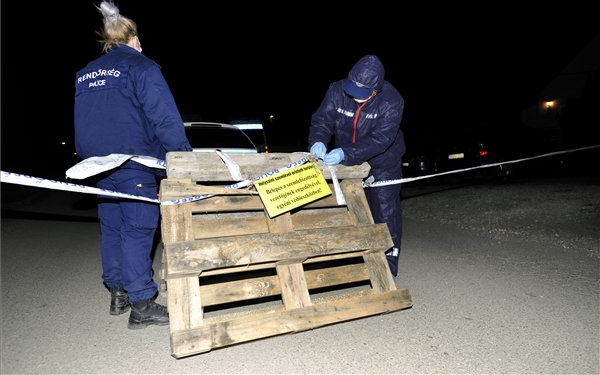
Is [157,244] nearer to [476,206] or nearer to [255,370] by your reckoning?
[255,370]

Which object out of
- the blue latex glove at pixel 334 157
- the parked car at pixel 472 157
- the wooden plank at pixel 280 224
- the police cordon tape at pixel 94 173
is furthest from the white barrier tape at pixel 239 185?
the parked car at pixel 472 157

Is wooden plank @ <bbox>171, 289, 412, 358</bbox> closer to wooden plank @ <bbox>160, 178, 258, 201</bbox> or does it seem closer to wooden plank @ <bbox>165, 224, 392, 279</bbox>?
wooden plank @ <bbox>165, 224, 392, 279</bbox>

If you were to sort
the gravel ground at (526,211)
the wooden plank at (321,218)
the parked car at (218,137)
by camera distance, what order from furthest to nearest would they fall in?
the parked car at (218,137) < the gravel ground at (526,211) < the wooden plank at (321,218)

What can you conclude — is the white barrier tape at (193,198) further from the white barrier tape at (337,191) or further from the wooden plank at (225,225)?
the white barrier tape at (337,191)

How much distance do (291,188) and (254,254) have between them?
590mm

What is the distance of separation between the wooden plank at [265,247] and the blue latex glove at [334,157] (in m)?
0.54

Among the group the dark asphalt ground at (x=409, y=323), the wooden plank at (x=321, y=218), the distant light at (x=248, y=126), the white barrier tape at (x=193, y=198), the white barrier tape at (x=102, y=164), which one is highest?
the distant light at (x=248, y=126)

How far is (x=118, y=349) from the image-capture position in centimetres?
245

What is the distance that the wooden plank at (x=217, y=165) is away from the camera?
258cm

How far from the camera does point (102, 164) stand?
248 cm

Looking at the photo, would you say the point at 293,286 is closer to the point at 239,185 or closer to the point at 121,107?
the point at 239,185

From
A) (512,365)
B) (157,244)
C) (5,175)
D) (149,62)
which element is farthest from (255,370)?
(157,244)

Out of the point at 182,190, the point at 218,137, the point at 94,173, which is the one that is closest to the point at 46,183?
the point at 94,173

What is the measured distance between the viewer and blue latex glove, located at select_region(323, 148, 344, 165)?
3.00 meters
